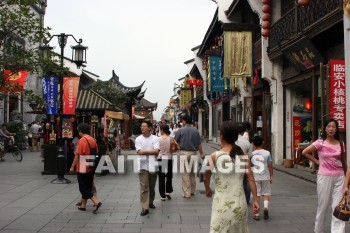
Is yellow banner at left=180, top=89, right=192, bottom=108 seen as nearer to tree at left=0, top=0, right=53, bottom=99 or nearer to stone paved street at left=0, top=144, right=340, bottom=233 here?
stone paved street at left=0, top=144, right=340, bottom=233

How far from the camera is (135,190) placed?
1113cm

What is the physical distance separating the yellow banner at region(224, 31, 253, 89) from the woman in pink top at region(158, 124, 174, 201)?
965 centimetres

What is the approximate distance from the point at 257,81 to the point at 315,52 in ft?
23.9

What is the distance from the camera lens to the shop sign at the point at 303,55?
43.7 feet

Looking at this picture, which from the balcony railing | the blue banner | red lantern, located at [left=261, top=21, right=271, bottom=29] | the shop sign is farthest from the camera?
the blue banner

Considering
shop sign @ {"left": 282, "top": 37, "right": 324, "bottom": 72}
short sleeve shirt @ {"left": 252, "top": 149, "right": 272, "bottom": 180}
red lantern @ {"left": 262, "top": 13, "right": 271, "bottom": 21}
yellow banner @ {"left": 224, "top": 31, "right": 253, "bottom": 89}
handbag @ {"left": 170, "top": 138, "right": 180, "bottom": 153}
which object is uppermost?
red lantern @ {"left": 262, "top": 13, "right": 271, "bottom": 21}

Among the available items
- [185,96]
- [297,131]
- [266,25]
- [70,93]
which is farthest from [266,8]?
[185,96]

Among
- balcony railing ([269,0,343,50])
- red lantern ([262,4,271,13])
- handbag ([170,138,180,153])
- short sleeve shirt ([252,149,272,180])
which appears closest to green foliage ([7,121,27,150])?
balcony railing ([269,0,343,50])

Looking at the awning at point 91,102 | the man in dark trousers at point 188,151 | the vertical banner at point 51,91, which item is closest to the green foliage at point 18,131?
the awning at point 91,102

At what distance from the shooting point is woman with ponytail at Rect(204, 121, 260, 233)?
166 inches

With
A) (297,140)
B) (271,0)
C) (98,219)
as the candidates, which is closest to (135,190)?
(98,219)

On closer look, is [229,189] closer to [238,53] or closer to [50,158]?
[50,158]

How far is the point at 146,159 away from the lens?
822cm

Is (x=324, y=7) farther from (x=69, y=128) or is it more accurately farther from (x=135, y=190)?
(x=69, y=128)
